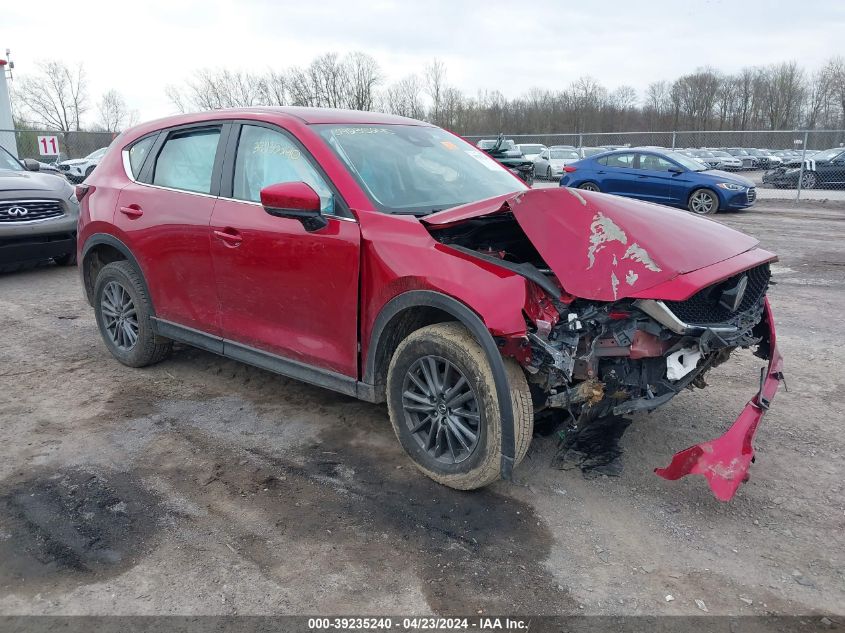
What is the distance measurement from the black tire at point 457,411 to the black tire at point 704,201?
13904mm

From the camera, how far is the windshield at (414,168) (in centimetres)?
367

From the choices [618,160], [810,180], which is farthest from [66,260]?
[810,180]

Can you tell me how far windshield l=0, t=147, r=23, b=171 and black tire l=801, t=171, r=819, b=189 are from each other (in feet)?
66.5

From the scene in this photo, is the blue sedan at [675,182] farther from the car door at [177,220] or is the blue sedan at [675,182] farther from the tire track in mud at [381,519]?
the tire track in mud at [381,519]

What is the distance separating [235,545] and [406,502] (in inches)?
32.4

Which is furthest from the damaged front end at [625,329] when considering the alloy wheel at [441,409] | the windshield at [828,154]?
the windshield at [828,154]

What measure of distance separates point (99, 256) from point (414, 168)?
2889mm

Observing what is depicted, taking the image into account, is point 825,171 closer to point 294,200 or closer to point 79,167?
point 294,200

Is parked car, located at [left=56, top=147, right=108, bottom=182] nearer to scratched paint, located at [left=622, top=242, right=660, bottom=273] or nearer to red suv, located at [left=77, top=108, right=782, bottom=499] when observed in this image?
red suv, located at [left=77, top=108, right=782, bottom=499]

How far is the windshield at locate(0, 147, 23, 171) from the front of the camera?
9.14 meters

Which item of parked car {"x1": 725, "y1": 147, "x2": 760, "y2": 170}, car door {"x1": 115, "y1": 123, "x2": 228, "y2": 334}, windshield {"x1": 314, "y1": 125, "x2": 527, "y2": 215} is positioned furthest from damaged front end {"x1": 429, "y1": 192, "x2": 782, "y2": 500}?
parked car {"x1": 725, "y1": 147, "x2": 760, "y2": 170}

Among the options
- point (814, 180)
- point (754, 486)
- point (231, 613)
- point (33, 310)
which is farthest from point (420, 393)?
point (814, 180)

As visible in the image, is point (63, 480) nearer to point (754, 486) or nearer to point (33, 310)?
point (754, 486)

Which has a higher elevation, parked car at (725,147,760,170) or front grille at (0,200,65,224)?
parked car at (725,147,760,170)
